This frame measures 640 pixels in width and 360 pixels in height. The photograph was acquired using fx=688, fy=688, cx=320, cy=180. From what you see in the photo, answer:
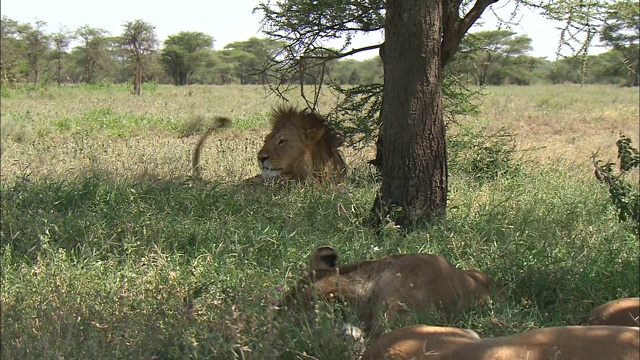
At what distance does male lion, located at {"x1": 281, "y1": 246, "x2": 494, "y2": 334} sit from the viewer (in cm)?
328

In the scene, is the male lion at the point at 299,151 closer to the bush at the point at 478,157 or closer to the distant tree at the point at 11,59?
the bush at the point at 478,157

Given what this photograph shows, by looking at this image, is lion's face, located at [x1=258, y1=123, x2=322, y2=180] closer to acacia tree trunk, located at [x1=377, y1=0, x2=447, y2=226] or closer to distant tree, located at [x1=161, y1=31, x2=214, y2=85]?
acacia tree trunk, located at [x1=377, y1=0, x2=447, y2=226]

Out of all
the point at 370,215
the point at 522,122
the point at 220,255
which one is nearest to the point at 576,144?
the point at 522,122

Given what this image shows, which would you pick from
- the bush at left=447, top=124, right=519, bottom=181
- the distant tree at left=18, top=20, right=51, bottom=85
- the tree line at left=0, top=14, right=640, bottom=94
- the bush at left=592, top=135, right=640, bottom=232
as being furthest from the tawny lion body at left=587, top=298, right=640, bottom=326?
the distant tree at left=18, top=20, right=51, bottom=85

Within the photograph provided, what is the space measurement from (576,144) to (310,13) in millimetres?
6120

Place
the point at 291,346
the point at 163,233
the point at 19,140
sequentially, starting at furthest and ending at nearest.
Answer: the point at 19,140, the point at 163,233, the point at 291,346

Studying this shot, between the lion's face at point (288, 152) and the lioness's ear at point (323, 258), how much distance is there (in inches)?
123

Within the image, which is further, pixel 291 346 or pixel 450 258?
pixel 450 258

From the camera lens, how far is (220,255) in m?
4.50

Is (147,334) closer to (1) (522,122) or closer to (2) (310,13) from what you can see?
(2) (310,13)

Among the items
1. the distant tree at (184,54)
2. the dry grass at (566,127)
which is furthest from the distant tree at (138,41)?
the dry grass at (566,127)

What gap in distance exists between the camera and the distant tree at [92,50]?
1638 inches

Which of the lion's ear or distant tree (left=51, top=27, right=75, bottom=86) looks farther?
distant tree (left=51, top=27, right=75, bottom=86)

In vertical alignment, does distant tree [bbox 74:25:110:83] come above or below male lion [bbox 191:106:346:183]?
above
